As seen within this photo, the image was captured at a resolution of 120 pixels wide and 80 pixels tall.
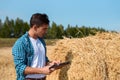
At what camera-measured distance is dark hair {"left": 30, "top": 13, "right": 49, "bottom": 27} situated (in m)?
5.29

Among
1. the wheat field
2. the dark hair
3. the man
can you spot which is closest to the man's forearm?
the man

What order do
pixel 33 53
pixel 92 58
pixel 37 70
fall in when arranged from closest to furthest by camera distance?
1. pixel 37 70
2. pixel 33 53
3. pixel 92 58

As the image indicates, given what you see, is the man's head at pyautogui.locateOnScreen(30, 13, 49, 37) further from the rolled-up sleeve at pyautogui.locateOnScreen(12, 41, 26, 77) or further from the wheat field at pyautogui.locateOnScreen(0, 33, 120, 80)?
the wheat field at pyautogui.locateOnScreen(0, 33, 120, 80)

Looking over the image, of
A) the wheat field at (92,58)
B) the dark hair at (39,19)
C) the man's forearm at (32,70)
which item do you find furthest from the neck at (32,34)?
the wheat field at (92,58)

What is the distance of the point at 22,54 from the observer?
532 cm

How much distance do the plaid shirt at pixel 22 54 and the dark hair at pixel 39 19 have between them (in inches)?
9.1

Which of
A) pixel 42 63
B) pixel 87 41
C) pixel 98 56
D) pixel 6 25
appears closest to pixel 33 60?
pixel 42 63

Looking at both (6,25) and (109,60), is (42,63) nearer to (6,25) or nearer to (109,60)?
(109,60)

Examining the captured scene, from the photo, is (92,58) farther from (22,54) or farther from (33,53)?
(22,54)

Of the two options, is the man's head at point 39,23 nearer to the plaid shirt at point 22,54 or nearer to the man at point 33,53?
the man at point 33,53

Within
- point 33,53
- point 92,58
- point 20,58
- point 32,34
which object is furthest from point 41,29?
point 92,58

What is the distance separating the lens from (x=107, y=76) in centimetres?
636

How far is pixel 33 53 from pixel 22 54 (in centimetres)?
15

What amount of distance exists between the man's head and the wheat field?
1261 millimetres
